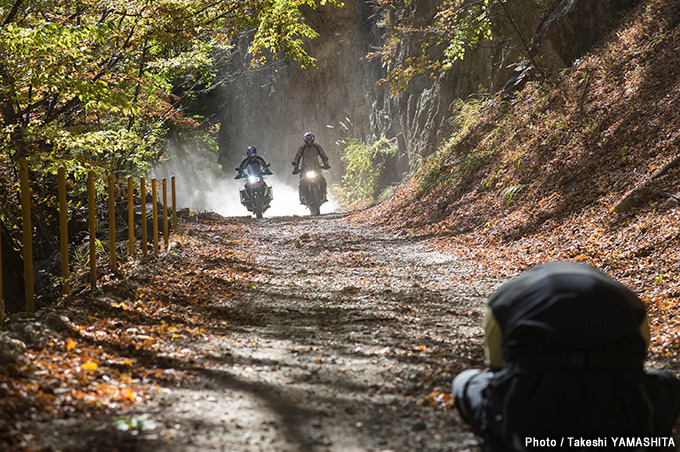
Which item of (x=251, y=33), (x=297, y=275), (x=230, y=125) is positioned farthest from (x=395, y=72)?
(x=230, y=125)

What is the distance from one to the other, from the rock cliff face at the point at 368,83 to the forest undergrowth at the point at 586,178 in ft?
4.21

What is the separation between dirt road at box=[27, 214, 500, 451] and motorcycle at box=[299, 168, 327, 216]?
10.1m

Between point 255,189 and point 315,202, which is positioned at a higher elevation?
point 255,189

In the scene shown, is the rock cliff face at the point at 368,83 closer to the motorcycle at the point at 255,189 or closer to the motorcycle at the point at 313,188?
the motorcycle at the point at 313,188

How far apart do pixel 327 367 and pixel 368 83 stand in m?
23.3

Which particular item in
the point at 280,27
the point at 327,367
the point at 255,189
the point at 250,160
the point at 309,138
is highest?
the point at 280,27

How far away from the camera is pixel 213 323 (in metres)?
5.81

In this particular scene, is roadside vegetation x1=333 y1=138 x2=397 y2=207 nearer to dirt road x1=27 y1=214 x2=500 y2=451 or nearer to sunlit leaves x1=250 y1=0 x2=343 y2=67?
sunlit leaves x1=250 y1=0 x2=343 y2=67

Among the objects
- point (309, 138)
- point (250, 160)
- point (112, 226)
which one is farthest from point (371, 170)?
point (112, 226)

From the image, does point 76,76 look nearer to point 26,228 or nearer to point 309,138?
point 26,228

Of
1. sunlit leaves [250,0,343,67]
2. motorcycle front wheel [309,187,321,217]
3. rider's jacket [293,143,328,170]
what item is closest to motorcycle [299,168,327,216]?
motorcycle front wheel [309,187,321,217]

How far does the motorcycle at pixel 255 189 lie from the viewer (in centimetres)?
1789

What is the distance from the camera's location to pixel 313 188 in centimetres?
1934

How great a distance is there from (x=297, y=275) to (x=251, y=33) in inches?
1161
